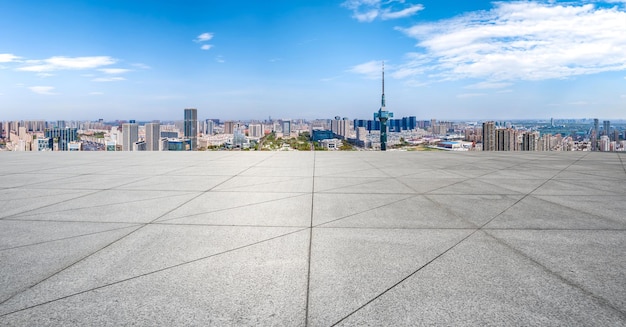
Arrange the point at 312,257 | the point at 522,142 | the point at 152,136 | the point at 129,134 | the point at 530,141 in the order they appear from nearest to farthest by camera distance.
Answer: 1. the point at 312,257
2. the point at 530,141
3. the point at 522,142
4. the point at 129,134
5. the point at 152,136

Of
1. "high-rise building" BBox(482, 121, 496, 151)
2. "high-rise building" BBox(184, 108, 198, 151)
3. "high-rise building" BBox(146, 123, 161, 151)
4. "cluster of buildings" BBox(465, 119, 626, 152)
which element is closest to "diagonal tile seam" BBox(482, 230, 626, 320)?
"cluster of buildings" BBox(465, 119, 626, 152)

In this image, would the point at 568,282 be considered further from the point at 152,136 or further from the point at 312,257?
the point at 152,136

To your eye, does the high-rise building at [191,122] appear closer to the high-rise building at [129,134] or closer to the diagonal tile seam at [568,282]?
the high-rise building at [129,134]

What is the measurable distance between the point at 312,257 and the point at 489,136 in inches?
1142

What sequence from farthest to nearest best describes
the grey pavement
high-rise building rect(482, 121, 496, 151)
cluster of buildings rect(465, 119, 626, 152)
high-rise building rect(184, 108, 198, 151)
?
1. high-rise building rect(184, 108, 198, 151)
2. high-rise building rect(482, 121, 496, 151)
3. cluster of buildings rect(465, 119, 626, 152)
4. the grey pavement

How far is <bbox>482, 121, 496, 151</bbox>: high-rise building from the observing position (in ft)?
89.1

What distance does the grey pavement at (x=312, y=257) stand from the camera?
8.51 ft

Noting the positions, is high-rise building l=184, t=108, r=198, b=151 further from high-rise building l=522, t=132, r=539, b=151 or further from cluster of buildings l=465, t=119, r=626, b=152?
high-rise building l=522, t=132, r=539, b=151

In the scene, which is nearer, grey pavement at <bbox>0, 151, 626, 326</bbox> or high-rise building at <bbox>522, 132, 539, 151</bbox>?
grey pavement at <bbox>0, 151, 626, 326</bbox>

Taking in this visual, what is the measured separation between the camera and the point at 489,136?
28.1 metres

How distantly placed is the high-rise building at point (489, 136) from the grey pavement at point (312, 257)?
21.5m

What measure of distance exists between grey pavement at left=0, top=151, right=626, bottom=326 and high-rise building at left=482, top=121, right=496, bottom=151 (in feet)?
70.5

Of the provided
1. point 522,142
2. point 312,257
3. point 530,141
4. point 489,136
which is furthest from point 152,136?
point 530,141

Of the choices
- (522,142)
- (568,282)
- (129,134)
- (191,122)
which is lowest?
(568,282)
